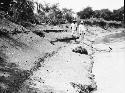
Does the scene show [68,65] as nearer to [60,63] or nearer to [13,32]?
[60,63]

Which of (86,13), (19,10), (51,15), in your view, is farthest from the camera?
(86,13)

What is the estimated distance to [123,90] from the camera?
437 inches

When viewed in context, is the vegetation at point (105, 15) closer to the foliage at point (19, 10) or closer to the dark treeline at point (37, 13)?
the dark treeline at point (37, 13)

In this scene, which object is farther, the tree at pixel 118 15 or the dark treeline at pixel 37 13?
the tree at pixel 118 15

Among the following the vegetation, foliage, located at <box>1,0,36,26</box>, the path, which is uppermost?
foliage, located at <box>1,0,36,26</box>

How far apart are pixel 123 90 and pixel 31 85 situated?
4.46 meters

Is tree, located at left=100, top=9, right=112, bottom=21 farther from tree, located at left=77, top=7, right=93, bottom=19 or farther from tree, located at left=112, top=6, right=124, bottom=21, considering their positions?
tree, located at left=77, top=7, right=93, bottom=19

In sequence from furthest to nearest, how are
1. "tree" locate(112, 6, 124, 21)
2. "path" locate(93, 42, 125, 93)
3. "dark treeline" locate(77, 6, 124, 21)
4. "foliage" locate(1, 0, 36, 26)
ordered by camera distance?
1. "tree" locate(112, 6, 124, 21)
2. "dark treeline" locate(77, 6, 124, 21)
3. "foliage" locate(1, 0, 36, 26)
4. "path" locate(93, 42, 125, 93)

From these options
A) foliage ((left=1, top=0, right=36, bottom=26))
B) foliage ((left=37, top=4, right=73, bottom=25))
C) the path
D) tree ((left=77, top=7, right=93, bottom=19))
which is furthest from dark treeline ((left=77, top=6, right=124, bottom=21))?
the path

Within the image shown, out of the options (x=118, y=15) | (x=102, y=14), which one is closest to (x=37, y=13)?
(x=102, y=14)

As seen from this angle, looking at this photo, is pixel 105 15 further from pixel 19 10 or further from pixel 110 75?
pixel 110 75

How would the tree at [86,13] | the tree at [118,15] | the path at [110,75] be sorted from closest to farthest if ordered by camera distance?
the path at [110,75] → the tree at [86,13] → the tree at [118,15]

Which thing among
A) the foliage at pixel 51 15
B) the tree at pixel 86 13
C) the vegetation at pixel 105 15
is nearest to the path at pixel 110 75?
the foliage at pixel 51 15

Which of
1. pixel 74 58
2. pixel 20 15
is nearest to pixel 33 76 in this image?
pixel 74 58
